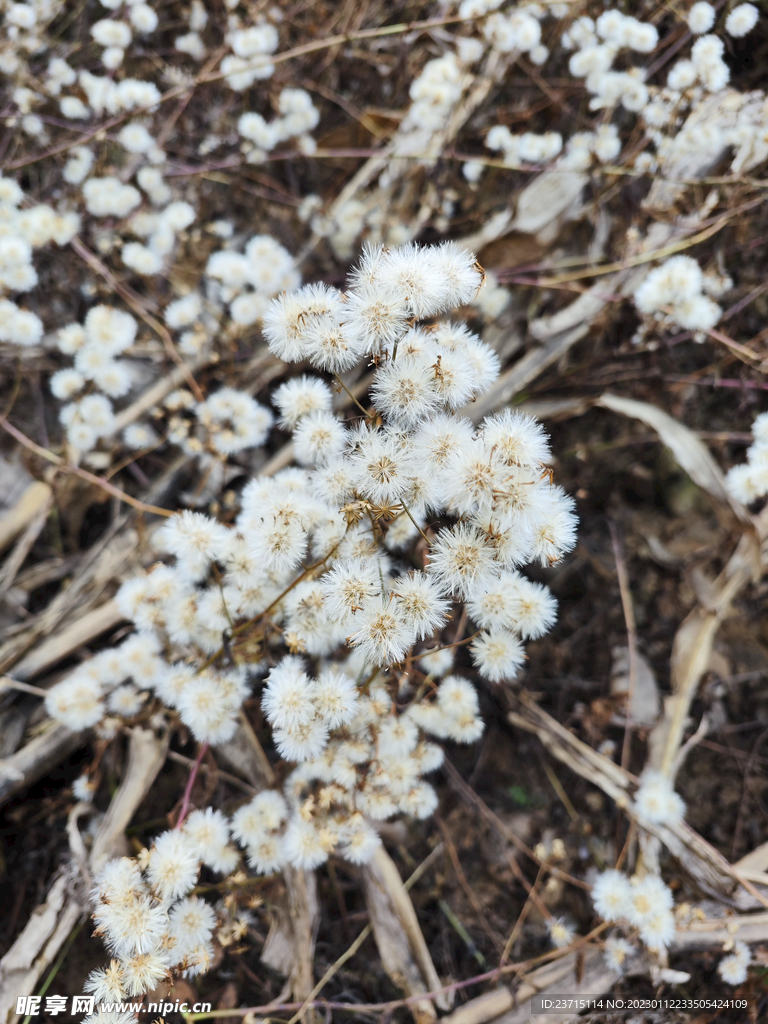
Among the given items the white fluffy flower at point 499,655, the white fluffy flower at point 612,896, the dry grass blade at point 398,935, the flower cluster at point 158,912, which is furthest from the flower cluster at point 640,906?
the flower cluster at point 158,912

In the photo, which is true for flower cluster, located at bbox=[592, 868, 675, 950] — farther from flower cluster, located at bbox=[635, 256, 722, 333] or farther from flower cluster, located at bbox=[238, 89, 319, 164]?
flower cluster, located at bbox=[238, 89, 319, 164]

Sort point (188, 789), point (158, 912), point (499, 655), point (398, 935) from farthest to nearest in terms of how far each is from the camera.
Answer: point (398, 935) → point (188, 789) → point (499, 655) → point (158, 912)

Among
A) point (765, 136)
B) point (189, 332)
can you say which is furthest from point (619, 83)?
point (189, 332)

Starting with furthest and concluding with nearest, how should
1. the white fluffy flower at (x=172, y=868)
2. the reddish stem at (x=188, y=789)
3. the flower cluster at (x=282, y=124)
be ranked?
the flower cluster at (x=282, y=124) < the reddish stem at (x=188, y=789) < the white fluffy flower at (x=172, y=868)

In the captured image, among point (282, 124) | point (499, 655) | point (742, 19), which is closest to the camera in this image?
point (499, 655)

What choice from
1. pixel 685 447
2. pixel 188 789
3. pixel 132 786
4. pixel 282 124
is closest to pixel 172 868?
pixel 188 789

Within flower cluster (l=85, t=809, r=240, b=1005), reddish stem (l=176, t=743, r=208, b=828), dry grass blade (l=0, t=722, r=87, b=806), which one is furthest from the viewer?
dry grass blade (l=0, t=722, r=87, b=806)

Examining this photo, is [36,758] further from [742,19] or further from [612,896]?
[742,19]

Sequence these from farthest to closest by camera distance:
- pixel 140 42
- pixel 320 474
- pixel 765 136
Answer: pixel 140 42 → pixel 765 136 → pixel 320 474

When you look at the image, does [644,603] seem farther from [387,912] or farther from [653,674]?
[387,912]

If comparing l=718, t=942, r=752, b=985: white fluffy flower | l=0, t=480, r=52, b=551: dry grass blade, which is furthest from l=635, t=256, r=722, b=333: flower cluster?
l=0, t=480, r=52, b=551: dry grass blade

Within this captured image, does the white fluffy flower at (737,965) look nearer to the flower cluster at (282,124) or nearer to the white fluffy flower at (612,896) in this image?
the white fluffy flower at (612,896)
